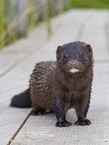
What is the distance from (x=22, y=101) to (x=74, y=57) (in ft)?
3.48

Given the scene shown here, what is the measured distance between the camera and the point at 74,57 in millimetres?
3016

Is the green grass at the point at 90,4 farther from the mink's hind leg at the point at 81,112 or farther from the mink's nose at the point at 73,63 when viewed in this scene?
the mink's nose at the point at 73,63

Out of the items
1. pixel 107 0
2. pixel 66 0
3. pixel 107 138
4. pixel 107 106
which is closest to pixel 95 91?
pixel 107 106

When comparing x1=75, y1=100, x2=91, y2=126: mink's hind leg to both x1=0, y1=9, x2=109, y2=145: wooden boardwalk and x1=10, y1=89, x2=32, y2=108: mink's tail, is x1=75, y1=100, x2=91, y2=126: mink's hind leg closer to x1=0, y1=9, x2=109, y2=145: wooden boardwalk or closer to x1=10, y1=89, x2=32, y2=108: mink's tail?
x1=0, y1=9, x2=109, y2=145: wooden boardwalk

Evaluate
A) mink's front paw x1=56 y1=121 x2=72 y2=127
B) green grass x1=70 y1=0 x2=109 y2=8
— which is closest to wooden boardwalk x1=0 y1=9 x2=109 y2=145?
mink's front paw x1=56 y1=121 x2=72 y2=127

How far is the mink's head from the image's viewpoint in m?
2.98

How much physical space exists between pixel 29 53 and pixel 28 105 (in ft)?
11.8

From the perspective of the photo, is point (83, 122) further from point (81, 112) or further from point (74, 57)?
point (74, 57)

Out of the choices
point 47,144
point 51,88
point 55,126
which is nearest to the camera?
point 47,144

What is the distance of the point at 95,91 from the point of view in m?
4.36

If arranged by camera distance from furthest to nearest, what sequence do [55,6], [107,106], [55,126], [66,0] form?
[66,0] < [55,6] < [107,106] < [55,126]

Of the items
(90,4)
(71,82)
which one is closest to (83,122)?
(71,82)

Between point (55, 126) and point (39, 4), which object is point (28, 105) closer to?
point (55, 126)

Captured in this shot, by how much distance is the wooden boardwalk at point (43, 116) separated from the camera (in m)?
2.80
